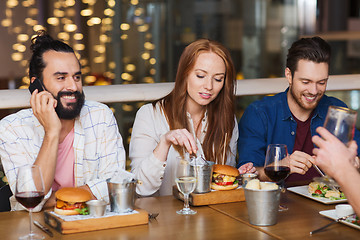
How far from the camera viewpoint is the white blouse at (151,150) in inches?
99.2

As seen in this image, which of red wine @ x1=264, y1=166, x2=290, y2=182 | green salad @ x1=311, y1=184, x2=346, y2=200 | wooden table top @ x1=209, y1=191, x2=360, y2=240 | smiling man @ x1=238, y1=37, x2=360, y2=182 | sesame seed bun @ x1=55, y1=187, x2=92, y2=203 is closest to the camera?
wooden table top @ x1=209, y1=191, x2=360, y2=240

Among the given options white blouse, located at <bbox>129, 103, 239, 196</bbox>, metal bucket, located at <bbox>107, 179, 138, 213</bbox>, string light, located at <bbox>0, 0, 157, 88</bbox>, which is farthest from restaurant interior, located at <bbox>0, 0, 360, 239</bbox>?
metal bucket, located at <bbox>107, 179, 138, 213</bbox>

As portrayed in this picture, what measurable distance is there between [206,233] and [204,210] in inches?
10.7

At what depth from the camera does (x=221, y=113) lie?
2.85m

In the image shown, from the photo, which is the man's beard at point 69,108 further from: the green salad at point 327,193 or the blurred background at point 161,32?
the blurred background at point 161,32

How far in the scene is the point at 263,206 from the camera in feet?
5.90

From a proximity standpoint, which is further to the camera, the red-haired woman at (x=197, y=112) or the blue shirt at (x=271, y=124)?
the blue shirt at (x=271, y=124)

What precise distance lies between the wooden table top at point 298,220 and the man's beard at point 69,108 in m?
0.79

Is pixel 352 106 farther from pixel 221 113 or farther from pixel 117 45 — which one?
pixel 117 45

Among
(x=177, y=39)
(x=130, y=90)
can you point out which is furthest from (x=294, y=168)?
Result: (x=177, y=39)

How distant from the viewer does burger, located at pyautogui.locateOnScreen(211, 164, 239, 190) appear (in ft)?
7.13

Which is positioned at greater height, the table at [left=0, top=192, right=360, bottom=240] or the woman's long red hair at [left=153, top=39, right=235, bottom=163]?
the woman's long red hair at [left=153, top=39, right=235, bottom=163]

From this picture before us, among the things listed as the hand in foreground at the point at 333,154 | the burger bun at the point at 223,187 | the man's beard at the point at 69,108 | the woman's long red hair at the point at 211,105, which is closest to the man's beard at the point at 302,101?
the woman's long red hair at the point at 211,105

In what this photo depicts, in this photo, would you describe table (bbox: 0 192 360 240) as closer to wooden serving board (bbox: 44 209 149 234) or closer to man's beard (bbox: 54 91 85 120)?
wooden serving board (bbox: 44 209 149 234)
